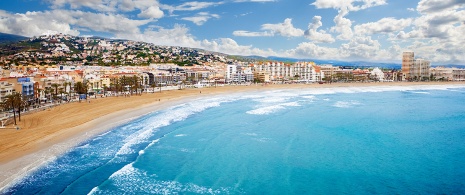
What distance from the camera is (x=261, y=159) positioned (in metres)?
17.5

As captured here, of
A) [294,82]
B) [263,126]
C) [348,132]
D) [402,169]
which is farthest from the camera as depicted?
[294,82]

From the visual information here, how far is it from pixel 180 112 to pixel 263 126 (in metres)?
11.7

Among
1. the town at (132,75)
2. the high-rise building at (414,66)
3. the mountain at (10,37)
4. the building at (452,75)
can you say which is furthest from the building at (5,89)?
the mountain at (10,37)

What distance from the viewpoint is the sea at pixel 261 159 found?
44.7ft

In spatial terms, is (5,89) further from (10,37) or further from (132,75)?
(10,37)

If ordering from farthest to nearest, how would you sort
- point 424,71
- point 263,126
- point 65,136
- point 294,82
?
point 424,71 → point 294,82 → point 263,126 → point 65,136

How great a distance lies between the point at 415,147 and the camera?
2044cm

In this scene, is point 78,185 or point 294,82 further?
point 294,82

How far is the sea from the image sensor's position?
13.6 m

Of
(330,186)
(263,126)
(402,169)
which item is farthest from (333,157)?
(263,126)

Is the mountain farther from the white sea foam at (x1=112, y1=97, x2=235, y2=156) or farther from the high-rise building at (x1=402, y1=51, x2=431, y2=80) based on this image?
the high-rise building at (x1=402, y1=51, x2=431, y2=80)

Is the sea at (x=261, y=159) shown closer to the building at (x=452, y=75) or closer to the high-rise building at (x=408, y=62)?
the high-rise building at (x=408, y=62)

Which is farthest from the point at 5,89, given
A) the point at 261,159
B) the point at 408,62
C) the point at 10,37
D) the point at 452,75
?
the point at 10,37

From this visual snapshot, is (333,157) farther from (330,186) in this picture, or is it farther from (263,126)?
(263,126)
